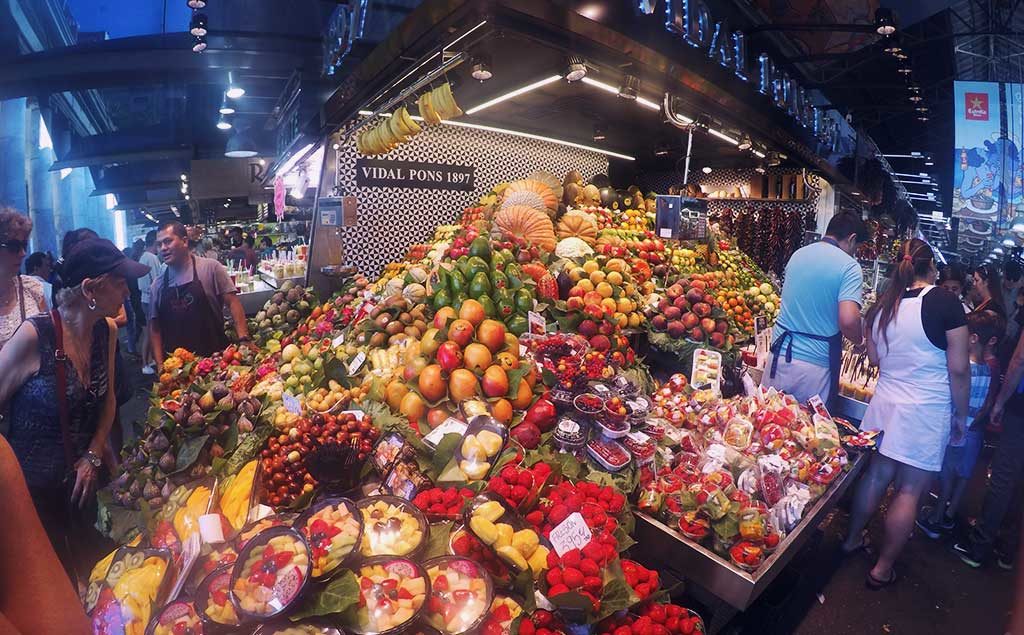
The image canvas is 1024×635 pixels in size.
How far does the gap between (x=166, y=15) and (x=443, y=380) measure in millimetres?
10932

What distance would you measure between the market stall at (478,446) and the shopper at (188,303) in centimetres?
52

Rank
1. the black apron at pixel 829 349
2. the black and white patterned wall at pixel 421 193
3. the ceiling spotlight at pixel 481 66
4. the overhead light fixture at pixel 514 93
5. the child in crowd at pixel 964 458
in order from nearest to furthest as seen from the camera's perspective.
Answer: the ceiling spotlight at pixel 481 66 → the black apron at pixel 829 349 → the child in crowd at pixel 964 458 → the overhead light fixture at pixel 514 93 → the black and white patterned wall at pixel 421 193

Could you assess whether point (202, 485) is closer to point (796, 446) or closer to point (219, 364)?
point (219, 364)

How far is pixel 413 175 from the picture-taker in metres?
6.45

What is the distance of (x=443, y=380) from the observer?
8.91ft

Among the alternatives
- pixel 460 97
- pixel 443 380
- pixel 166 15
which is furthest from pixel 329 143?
pixel 166 15

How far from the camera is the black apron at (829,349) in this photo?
12.9ft

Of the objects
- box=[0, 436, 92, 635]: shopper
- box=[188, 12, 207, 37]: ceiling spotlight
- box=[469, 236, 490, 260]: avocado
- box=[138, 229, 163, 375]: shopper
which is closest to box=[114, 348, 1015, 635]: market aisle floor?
box=[469, 236, 490, 260]: avocado

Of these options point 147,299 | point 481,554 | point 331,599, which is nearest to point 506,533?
point 481,554

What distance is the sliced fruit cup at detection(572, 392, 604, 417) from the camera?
8.52 ft

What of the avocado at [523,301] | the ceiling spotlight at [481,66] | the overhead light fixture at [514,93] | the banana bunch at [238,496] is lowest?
the banana bunch at [238,496]

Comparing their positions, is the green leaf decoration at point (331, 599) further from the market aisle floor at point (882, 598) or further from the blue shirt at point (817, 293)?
the blue shirt at point (817, 293)

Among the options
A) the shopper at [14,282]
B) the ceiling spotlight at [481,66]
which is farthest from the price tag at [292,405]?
the ceiling spotlight at [481,66]

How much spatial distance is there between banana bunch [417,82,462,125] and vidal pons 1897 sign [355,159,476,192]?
2.07m
